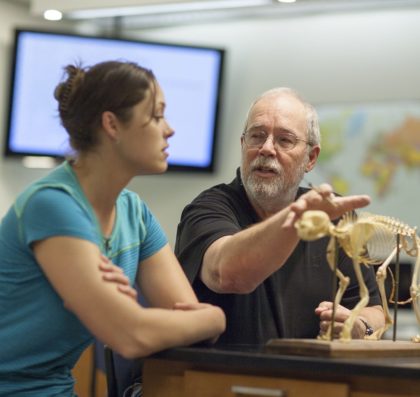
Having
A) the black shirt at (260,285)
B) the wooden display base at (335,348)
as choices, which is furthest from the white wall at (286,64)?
the wooden display base at (335,348)

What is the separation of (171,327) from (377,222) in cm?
53

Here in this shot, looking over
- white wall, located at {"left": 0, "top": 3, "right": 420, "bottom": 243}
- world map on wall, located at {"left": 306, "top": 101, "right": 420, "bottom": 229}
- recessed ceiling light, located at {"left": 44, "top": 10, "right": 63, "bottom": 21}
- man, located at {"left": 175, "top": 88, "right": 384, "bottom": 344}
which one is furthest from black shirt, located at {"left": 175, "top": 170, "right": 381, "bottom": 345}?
recessed ceiling light, located at {"left": 44, "top": 10, "right": 63, "bottom": 21}

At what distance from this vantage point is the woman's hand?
6.11 feet

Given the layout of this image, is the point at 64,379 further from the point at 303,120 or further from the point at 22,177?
the point at 22,177

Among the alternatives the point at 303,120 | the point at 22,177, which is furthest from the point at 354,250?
the point at 22,177

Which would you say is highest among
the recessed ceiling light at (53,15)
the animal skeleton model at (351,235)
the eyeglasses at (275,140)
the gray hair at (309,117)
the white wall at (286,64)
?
→ the recessed ceiling light at (53,15)

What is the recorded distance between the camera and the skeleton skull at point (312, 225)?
1.87 m

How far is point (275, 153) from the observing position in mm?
2750

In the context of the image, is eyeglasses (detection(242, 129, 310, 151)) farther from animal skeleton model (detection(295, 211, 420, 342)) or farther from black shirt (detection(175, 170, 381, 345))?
animal skeleton model (detection(295, 211, 420, 342))

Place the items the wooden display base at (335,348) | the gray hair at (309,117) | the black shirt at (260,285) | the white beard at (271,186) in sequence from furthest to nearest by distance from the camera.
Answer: the gray hair at (309,117)
the white beard at (271,186)
the black shirt at (260,285)
the wooden display base at (335,348)

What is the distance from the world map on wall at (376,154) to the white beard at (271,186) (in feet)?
7.24

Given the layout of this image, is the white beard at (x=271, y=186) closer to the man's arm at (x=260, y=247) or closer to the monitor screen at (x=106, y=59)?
the man's arm at (x=260, y=247)

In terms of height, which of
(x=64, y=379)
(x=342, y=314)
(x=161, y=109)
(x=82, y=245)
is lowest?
(x=64, y=379)

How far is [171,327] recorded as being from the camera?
1886 mm
